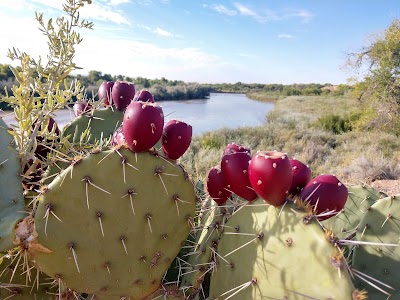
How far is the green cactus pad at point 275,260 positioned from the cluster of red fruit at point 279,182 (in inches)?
2.7

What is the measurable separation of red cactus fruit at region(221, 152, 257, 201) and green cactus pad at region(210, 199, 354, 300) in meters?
0.05

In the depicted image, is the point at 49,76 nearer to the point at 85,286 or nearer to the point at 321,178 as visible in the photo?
the point at 85,286

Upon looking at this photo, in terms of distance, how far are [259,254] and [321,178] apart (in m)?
0.31

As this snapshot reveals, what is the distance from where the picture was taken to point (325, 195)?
1.18m

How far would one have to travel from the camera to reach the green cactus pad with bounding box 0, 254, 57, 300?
1475mm

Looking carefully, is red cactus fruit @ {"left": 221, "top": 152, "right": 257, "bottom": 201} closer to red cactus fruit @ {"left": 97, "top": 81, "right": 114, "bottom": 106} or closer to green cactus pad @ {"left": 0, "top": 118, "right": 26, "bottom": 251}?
green cactus pad @ {"left": 0, "top": 118, "right": 26, "bottom": 251}

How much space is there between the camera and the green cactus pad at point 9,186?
1262mm

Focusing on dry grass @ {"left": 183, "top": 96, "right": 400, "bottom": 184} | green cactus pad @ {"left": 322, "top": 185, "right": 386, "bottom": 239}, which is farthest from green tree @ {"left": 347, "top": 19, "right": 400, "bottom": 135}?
green cactus pad @ {"left": 322, "top": 185, "right": 386, "bottom": 239}

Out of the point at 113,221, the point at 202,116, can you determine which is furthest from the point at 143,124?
the point at 202,116

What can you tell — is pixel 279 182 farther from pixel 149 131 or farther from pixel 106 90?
pixel 106 90

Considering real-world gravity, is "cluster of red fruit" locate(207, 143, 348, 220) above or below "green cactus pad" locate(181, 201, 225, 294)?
above

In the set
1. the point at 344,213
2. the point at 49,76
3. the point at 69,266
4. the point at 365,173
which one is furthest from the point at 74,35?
the point at 365,173

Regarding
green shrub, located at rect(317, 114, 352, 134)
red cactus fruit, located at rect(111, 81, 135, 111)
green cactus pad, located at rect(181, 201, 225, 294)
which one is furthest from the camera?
green shrub, located at rect(317, 114, 352, 134)

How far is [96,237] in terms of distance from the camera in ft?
4.24
